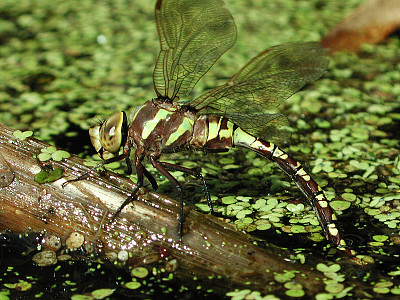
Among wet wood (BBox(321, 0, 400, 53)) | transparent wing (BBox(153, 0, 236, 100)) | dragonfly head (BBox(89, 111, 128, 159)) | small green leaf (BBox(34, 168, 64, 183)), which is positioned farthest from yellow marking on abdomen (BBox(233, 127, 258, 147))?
wet wood (BBox(321, 0, 400, 53))

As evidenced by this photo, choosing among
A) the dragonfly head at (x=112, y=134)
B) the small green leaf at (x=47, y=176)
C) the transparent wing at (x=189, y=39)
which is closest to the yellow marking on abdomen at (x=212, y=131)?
the transparent wing at (x=189, y=39)

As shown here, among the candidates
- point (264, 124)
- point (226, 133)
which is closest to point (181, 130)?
point (226, 133)

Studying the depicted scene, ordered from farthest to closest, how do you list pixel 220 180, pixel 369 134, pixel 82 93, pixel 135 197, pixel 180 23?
1. pixel 82 93
2. pixel 369 134
3. pixel 220 180
4. pixel 180 23
5. pixel 135 197

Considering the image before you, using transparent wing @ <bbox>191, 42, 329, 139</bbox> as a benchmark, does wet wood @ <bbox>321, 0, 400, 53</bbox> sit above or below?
above

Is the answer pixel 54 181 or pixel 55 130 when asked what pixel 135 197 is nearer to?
pixel 54 181

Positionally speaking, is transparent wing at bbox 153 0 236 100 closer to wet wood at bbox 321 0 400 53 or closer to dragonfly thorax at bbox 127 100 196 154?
dragonfly thorax at bbox 127 100 196 154

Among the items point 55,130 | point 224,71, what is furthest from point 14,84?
point 224,71
